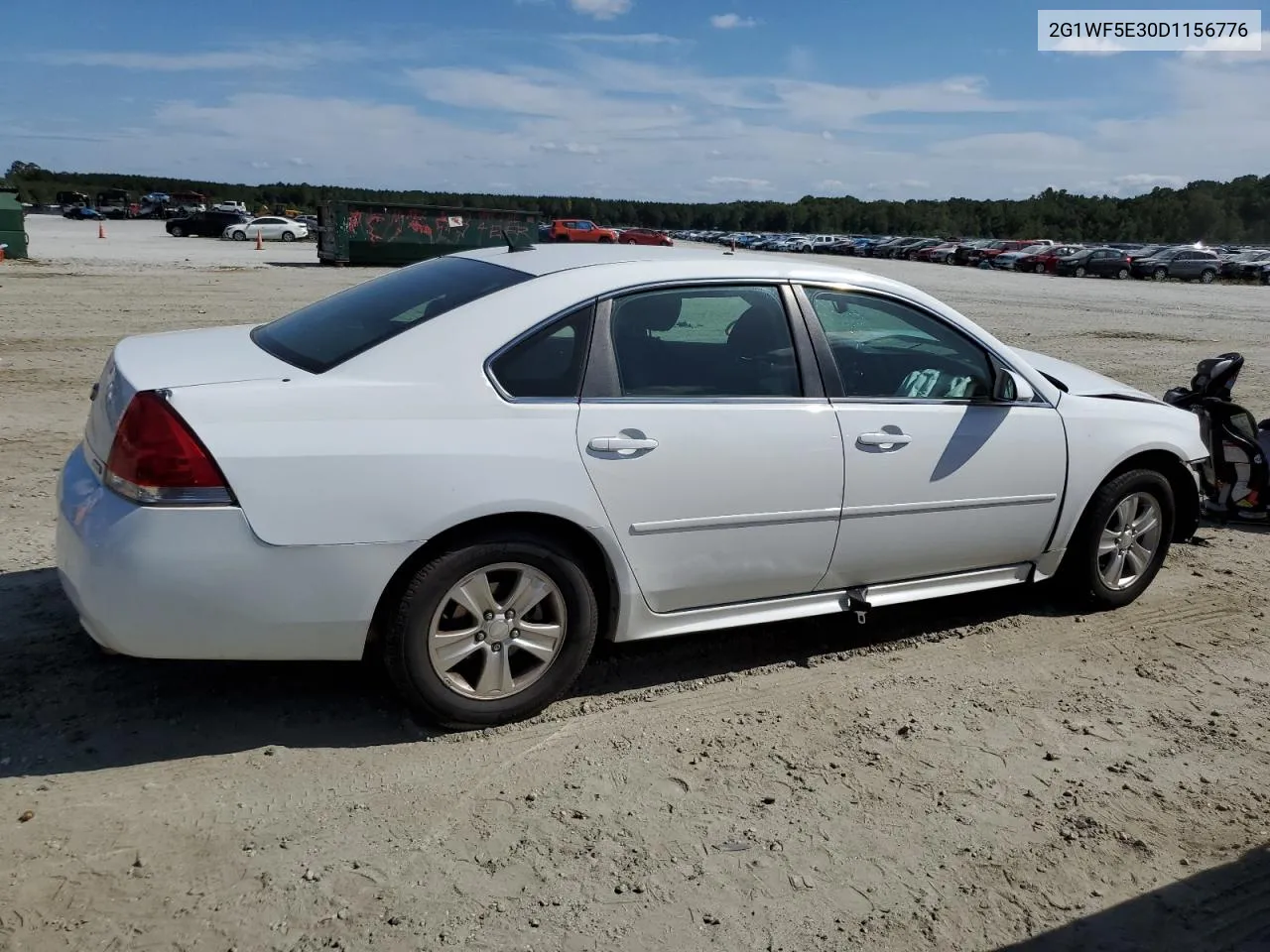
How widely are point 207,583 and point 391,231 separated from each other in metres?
30.3

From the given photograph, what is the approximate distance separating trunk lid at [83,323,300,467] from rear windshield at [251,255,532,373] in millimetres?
103

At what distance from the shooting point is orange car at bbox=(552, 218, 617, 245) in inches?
1800

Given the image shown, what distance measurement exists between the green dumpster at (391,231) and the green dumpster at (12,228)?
25.5 ft

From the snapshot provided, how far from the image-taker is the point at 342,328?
13.2ft

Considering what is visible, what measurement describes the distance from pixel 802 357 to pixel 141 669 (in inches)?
109

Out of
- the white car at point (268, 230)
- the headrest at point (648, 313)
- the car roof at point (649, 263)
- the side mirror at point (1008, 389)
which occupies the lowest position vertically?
the side mirror at point (1008, 389)

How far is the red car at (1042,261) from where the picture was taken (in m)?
52.3

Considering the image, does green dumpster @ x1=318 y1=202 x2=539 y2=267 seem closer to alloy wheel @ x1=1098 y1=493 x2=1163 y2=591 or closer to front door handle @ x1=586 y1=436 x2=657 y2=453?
alloy wheel @ x1=1098 y1=493 x2=1163 y2=591

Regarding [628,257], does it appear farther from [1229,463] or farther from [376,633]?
[1229,463]

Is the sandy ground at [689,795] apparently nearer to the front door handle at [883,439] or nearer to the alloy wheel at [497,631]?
the alloy wheel at [497,631]

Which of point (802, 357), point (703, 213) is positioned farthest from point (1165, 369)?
point (703, 213)

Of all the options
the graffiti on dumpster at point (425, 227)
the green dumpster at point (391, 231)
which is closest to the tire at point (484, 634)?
the graffiti on dumpster at point (425, 227)

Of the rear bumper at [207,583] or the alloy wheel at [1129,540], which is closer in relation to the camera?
the rear bumper at [207,583]

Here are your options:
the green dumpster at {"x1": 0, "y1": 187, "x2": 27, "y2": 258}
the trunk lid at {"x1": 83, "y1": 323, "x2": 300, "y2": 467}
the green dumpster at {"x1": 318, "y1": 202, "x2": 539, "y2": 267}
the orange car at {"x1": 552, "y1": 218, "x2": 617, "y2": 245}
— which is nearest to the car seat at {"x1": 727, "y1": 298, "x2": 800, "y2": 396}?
the trunk lid at {"x1": 83, "y1": 323, "x2": 300, "y2": 467}
